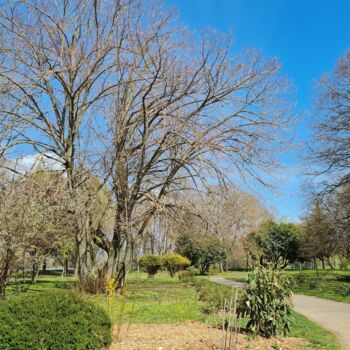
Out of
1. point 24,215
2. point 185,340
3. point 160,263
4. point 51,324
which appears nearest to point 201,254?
point 160,263

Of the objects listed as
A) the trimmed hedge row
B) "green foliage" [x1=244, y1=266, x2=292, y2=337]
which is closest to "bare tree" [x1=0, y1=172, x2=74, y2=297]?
"green foliage" [x1=244, y1=266, x2=292, y2=337]

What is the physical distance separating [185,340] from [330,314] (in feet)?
21.2

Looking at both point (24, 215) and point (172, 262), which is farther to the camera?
point (172, 262)

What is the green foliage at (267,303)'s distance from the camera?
6.43 m

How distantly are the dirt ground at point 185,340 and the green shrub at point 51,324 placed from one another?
0.61 m

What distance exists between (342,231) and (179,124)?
11152 mm

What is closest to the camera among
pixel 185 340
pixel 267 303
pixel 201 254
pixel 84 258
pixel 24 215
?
pixel 185 340

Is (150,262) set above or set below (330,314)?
above

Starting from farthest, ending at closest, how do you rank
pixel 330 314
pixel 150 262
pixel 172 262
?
pixel 172 262 < pixel 150 262 < pixel 330 314

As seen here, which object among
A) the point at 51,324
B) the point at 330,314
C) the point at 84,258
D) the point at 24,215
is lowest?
the point at 330,314

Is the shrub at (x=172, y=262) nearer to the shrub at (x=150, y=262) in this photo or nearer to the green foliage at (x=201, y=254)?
the shrub at (x=150, y=262)

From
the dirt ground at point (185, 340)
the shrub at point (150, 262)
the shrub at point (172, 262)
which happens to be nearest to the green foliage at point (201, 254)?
the shrub at point (172, 262)

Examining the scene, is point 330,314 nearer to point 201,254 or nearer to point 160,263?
point 160,263

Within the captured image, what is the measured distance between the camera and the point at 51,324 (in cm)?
504
